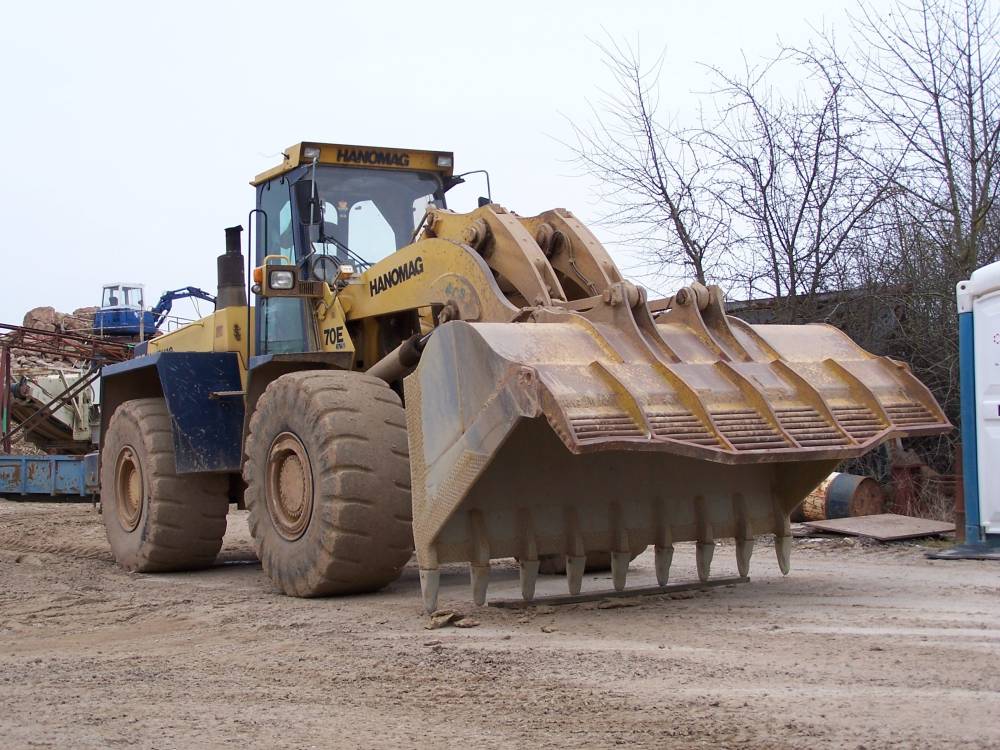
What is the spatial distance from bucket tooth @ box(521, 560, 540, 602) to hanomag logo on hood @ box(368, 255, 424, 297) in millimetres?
2193

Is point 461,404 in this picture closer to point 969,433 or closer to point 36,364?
point 969,433

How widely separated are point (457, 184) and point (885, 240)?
5363 mm

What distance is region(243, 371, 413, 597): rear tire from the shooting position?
7090mm

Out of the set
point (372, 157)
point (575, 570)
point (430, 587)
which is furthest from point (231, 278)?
point (575, 570)

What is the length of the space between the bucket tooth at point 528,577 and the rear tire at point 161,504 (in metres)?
3.86

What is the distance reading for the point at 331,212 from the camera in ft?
29.8

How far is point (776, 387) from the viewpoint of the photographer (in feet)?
20.8

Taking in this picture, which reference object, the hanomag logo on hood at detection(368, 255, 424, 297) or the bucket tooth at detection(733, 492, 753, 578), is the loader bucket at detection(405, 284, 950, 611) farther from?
the hanomag logo on hood at detection(368, 255, 424, 297)

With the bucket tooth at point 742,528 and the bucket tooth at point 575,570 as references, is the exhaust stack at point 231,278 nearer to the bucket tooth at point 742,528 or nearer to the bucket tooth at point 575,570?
the bucket tooth at point 575,570

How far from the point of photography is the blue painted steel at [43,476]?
17.8m

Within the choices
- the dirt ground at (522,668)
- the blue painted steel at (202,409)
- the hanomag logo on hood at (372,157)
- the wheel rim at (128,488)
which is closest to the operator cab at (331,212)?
the hanomag logo on hood at (372,157)

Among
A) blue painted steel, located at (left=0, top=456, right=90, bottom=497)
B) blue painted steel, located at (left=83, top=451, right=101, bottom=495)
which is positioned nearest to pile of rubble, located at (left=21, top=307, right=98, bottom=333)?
blue painted steel, located at (left=0, top=456, right=90, bottom=497)

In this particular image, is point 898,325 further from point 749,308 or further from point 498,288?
point 498,288

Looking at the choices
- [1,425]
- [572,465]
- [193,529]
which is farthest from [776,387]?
[1,425]
